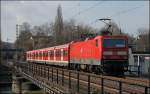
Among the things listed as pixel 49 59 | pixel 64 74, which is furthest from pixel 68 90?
pixel 49 59

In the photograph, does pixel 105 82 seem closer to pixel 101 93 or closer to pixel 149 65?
pixel 101 93

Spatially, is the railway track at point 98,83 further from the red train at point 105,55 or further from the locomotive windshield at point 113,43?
the locomotive windshield at point 113,43

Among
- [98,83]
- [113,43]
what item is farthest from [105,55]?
[98,83]

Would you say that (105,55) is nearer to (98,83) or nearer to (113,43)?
(113,43)

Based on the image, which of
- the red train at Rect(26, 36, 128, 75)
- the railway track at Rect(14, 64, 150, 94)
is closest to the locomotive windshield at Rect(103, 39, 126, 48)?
the red train at Rect(26, 36, 128, 75)

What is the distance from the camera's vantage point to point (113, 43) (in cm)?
3309

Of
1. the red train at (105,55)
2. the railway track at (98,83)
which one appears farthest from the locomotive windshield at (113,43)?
the railway track at (98,83)

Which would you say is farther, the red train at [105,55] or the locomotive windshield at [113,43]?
the locomotive windshield at [113,43]

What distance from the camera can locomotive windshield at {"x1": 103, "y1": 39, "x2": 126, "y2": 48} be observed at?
32.9 meters

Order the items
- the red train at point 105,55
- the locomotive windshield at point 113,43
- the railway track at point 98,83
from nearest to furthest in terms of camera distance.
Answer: the railway track at point 98,83
the red train at point 105,55
the locomotive windshield at point 113,43

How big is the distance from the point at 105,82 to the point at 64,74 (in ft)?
29.3

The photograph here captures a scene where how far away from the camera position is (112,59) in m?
33.0

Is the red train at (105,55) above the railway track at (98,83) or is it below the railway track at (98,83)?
above

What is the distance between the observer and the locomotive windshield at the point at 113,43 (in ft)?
108
